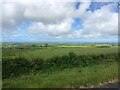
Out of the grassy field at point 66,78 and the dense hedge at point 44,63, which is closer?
the grassy field at point 66,78

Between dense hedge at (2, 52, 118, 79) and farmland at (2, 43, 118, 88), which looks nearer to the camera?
farmland at (2, 43, 118, 88)

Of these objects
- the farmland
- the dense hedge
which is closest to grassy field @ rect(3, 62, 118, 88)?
the farmland

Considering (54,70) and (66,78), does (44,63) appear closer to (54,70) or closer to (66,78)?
(54,70)

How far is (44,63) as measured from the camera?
23938 mm

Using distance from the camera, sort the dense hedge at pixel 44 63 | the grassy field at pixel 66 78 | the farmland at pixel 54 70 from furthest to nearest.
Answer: the dense hedge at pixel 44 63 → the farmland at pixel 54 70 → the grassy field at pixel 66 78

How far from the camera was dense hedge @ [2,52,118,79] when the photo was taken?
21125mm

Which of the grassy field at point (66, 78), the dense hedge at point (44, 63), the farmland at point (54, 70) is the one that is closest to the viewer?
the grassy field at point (66, 78)

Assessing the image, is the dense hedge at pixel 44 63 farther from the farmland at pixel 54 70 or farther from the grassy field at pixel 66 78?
the grassy field at pixel 66 78

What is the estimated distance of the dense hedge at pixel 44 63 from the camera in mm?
21125

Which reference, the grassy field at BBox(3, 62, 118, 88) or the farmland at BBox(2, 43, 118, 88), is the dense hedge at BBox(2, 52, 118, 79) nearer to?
the farmland at BBox(2, 43, 118, 88)

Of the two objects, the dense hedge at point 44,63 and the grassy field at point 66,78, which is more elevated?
the dense hedge at point 44,63

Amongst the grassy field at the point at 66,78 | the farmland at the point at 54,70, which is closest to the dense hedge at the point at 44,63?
the farmland at the point at 54,70

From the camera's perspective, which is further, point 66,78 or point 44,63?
point 44,63

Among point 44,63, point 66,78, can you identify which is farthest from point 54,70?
point 66,78
